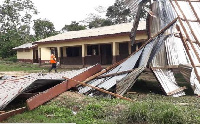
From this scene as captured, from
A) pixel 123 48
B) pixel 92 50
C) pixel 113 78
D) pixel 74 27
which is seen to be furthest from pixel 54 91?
pixel 74 27

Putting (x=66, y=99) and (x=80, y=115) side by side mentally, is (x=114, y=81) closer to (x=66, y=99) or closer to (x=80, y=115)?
(x=66, y=99)

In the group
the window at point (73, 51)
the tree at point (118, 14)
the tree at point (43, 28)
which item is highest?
the tree at point (118, 14)

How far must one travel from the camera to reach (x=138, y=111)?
252 inches

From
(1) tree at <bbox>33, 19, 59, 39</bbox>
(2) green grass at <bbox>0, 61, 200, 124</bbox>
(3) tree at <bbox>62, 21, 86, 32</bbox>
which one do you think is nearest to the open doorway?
(2) green grass at <bbox>0, 61, 200, 124</bbox>

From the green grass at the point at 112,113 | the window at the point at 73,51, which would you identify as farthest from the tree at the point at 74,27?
the green grass at the point at 112,113

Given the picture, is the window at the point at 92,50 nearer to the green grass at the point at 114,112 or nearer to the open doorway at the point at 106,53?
the open doorway at the point at 106,53

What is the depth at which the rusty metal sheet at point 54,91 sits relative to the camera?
8.23 metres

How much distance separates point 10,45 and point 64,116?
1368 inches

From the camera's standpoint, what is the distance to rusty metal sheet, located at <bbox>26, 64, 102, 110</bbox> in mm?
8227

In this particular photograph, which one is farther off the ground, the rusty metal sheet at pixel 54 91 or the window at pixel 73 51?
the window at pixel 73 51

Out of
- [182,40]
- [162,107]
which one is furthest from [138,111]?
[182,40]

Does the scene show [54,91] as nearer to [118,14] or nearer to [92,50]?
[92,50]

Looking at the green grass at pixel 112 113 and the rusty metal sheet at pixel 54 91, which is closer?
the green grass at pixel 112 113

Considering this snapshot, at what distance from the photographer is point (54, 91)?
923 cm
